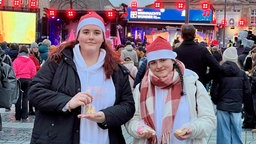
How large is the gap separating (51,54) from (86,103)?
48 centimetres

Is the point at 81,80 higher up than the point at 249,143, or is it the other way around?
the point at 81,80

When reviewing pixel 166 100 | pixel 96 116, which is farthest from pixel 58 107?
pixel 166 100

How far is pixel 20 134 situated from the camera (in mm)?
8781

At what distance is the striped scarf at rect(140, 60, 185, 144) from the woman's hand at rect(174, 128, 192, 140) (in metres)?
0.13

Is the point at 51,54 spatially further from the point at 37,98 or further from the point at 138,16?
the point at 138,16

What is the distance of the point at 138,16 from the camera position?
29.2 metres

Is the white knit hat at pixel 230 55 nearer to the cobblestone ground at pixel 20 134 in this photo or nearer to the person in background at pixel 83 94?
the cobblestone ground at pixel 20 134

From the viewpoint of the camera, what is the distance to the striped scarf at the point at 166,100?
329 cm

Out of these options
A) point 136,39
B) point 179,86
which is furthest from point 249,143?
point 136,39

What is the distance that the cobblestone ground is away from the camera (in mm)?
8172

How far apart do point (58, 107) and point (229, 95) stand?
4503 millimetres

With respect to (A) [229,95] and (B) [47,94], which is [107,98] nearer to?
(B) [47,94]

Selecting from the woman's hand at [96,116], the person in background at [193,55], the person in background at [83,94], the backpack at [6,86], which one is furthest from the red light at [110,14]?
the woman's hand at [96,116]

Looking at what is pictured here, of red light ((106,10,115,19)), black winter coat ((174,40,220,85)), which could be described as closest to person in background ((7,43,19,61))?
red light ((106,10,115,19))
